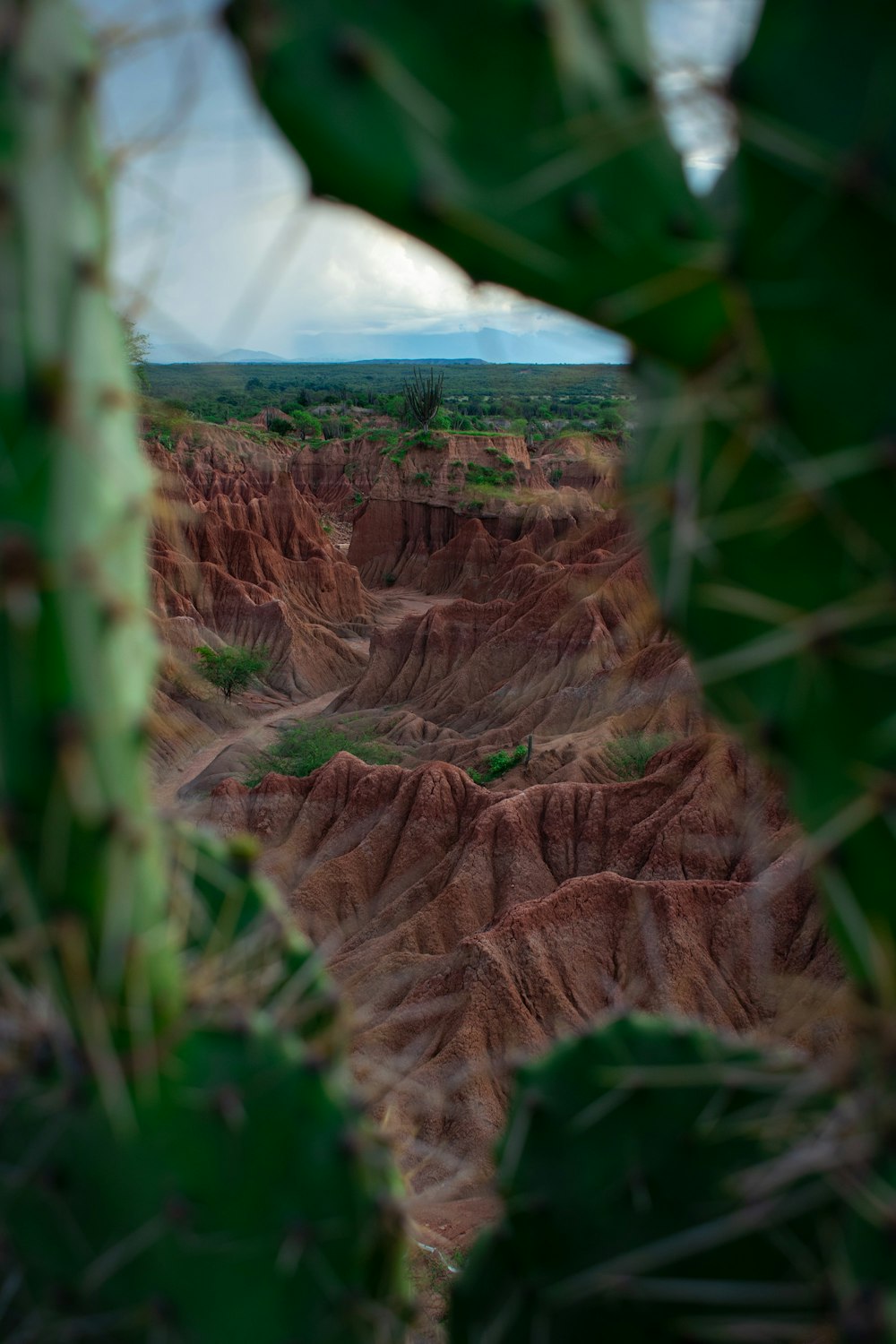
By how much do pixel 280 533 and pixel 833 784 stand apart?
4127 cm

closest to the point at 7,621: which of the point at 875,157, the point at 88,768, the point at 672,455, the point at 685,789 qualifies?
the point at 88,768

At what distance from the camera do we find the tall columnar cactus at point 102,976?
1.17 m

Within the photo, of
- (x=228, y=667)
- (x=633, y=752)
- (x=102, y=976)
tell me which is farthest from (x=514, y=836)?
(x=228, y=667)

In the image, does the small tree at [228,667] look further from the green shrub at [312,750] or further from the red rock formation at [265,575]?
the green shrub at [312,750]

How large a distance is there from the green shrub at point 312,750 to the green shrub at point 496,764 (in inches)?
131

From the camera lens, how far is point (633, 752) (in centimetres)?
1917

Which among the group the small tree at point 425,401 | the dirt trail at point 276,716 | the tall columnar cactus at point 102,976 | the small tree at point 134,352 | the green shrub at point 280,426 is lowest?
the dirt trail at point 276,716

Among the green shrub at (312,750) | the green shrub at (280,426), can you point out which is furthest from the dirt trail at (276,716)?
the green shrub at (280,426)

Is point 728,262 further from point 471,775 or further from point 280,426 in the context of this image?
point 280,426

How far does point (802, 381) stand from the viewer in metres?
1.37

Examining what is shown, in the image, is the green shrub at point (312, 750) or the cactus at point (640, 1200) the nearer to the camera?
the cactus at point (640, 1200)

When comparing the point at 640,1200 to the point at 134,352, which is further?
the point at 134,352

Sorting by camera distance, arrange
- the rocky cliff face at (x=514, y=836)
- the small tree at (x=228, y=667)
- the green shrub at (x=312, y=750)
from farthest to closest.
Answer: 1. the small tree at (x=228, y=667)
2. the green shrub at (x=312, y=750)
3. the rocky cliff face at (x=514, y=836)

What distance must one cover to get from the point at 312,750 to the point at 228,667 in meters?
7.13
